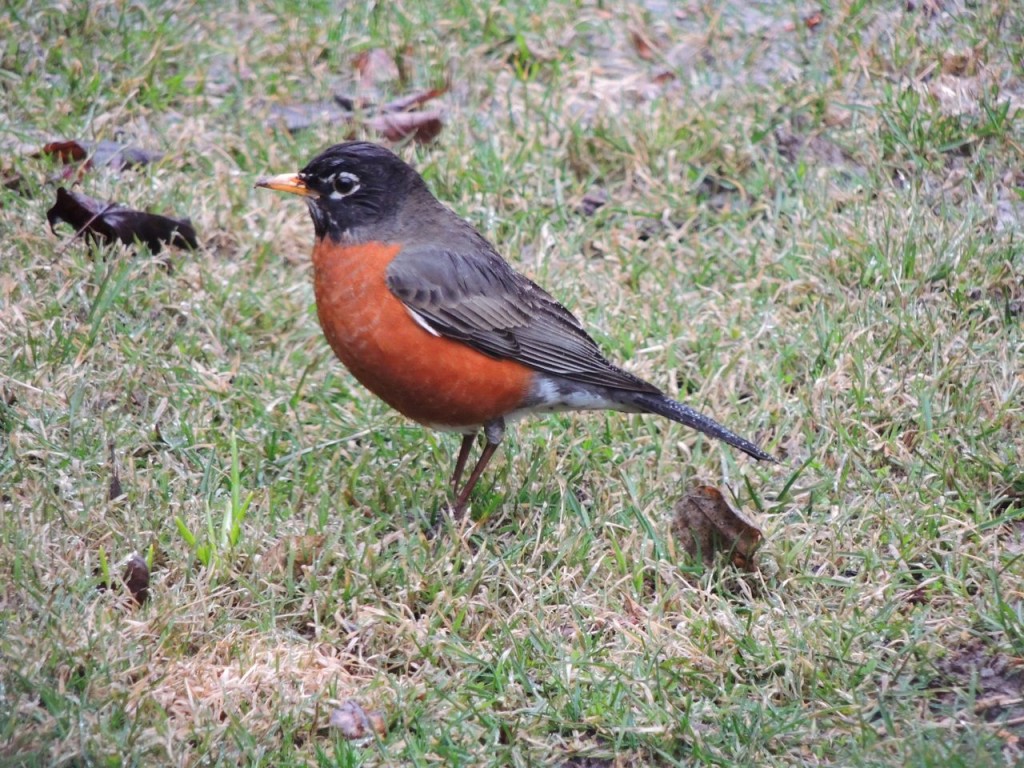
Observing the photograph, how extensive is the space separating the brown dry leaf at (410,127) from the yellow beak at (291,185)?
1727mm

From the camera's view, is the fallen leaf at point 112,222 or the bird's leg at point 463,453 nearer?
the bird's leg at point 463,453

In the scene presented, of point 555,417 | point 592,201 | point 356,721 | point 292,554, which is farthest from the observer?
point 592,201

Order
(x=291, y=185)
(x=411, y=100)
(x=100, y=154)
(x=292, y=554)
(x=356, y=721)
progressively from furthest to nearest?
1. (x=411, y=100)
2. (x=100, y=154)
3. (x=291, y=185)
4. (x=292, y=554)
5. (x=356, y=721)

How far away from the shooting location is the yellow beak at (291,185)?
443 cm

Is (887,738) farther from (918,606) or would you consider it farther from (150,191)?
(150,191)

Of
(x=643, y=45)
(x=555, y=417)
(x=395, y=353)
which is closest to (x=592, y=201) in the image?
(x=643, y=45)

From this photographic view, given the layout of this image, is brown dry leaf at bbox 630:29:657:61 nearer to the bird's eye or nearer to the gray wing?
the gray wing

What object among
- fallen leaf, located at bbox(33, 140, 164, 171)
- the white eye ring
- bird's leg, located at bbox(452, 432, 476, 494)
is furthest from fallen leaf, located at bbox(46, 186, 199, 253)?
bird's leg, located at bbox(452, 432, 476, 494)

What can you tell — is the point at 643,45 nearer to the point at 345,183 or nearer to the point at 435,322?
the point at 345,183

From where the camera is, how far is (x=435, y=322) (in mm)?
4270

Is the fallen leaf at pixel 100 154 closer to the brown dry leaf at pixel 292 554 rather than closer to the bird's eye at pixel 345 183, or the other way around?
the bird's eye at pixel 345 183

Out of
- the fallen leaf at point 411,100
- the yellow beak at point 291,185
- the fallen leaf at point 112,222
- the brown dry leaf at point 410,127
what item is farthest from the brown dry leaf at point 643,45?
the yellow beak at point 291,185

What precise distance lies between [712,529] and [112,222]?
9.05 feet

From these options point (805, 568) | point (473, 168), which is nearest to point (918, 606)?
point (805, 568)
